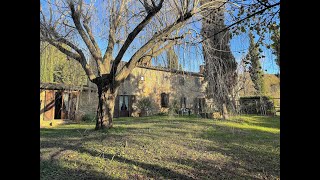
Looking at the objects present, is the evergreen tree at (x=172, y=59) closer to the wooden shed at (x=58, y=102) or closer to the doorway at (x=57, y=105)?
the wooden shed at (x=58, y=102)

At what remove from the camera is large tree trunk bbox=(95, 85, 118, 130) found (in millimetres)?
8188

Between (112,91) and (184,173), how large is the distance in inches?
209

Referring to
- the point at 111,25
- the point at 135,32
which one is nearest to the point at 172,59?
the point at 135,32

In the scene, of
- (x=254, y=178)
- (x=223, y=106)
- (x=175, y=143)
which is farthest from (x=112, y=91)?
(x=254, y=178)

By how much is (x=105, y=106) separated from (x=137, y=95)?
10.0 m

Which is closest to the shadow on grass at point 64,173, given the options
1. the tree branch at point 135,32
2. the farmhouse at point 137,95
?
the farmhouse at point 137,95

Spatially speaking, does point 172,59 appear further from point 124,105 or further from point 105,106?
point 124,105

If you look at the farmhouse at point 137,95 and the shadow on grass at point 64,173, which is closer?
the shadow on grass at point 64,173

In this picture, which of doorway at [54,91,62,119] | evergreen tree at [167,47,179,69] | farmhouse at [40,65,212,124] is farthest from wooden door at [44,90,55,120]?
evergreen tree at [167,47,179,69]

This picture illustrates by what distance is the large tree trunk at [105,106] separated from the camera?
8.19 m

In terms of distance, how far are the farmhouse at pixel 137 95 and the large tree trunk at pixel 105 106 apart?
1.78 feet

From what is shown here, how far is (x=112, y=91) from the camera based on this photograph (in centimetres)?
841

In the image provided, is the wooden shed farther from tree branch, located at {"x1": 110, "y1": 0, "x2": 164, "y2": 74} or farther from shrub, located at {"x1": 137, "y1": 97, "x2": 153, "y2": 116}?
tree branch, located at {"x1": 110, "y1": 0, "x2": 164, "y2": 74}

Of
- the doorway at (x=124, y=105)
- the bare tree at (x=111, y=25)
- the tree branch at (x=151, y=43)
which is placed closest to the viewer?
the tree branch at (x=151, y=43)
